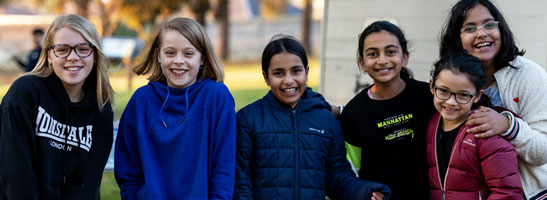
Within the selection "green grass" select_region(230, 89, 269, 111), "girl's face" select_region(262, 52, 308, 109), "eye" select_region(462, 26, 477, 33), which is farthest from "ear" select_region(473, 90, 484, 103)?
"green grass" select_region(230, 89, 269, 111)

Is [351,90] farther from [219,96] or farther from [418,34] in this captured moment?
[219,96]

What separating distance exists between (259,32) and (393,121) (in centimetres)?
2967

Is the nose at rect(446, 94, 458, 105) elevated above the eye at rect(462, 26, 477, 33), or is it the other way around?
the eye at rect(462, 26, 477, 33)

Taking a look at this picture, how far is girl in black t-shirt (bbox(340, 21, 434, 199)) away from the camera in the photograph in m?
3.16

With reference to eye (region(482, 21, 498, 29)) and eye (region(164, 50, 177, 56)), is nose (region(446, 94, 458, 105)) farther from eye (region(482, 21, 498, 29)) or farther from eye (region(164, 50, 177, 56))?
eye (region(164, 50, 177, 56))

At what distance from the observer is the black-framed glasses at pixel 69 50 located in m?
2.98

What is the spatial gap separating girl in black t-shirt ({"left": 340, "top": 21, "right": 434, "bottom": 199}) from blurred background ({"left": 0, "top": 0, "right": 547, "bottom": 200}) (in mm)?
680

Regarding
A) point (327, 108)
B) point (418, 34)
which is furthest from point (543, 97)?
point (418, 34)

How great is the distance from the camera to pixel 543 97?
2.93 meters

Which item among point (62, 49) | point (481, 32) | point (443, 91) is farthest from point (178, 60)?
point (481, 32)

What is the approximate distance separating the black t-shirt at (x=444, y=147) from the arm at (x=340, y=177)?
371 mm

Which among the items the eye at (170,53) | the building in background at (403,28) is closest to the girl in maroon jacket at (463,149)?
the eye at (170,53)

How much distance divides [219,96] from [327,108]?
697 millimetres

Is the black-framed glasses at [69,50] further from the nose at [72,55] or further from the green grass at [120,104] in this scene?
the green grass at [120,104]
